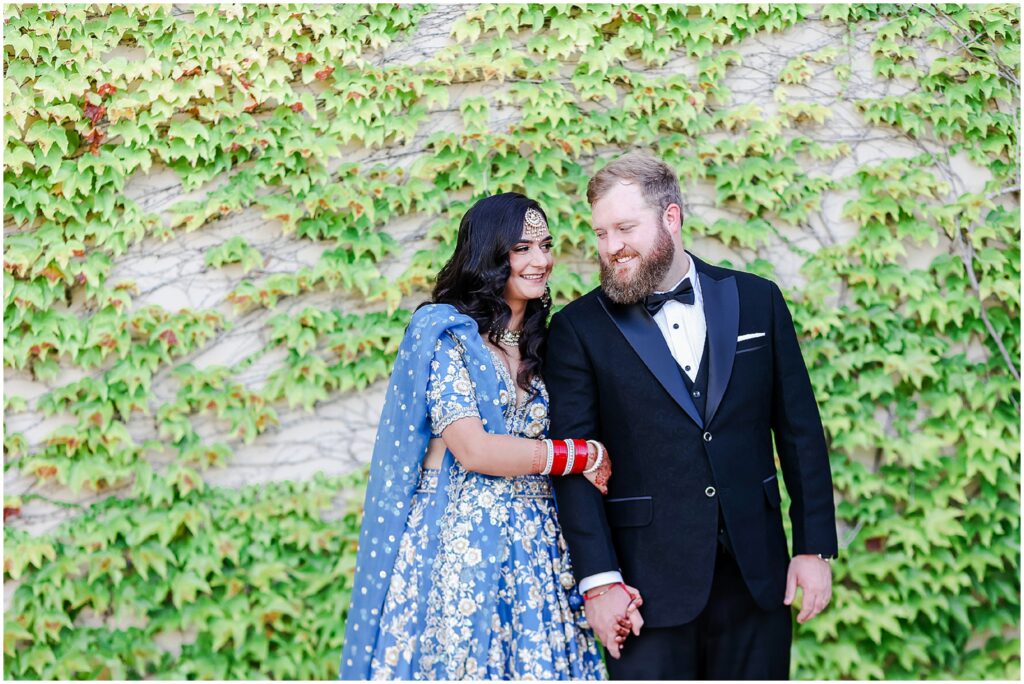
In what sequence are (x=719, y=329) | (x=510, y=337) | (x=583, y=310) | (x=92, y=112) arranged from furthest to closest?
(x=92, y=112) → (x=510, y=337) → (x=583, y=310) → (x=719, y=329)

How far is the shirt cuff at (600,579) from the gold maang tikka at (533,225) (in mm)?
896

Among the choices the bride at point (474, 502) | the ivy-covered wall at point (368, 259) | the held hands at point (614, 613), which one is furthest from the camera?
the ivy-covered wall at point (368, 259)

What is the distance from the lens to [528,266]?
229 cm

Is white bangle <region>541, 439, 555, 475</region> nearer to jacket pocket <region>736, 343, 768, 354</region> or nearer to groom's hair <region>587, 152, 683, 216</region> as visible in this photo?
jacket pocket <region>736, 343, 768, 354</region>

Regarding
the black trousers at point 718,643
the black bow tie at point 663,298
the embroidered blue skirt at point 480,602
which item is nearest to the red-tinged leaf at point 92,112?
the embroidered blue skirt at point 480,602

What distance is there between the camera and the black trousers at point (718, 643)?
6.84 feet

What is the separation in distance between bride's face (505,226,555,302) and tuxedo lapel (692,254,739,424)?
0.42 meters

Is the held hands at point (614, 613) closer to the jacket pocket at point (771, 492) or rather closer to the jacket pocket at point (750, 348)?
the jacket pocket at point (771, 492)

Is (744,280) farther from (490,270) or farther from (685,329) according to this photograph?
(490,270)

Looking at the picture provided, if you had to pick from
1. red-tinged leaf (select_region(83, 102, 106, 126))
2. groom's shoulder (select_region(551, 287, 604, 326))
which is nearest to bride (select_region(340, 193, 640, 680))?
groom's shoulder (select_region(551, 287, 604, 326))

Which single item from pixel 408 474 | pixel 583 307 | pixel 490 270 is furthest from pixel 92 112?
pixel 583 307

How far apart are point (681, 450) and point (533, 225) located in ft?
2.37

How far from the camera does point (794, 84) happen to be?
139 inches

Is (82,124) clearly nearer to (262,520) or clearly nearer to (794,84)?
(262,520)
